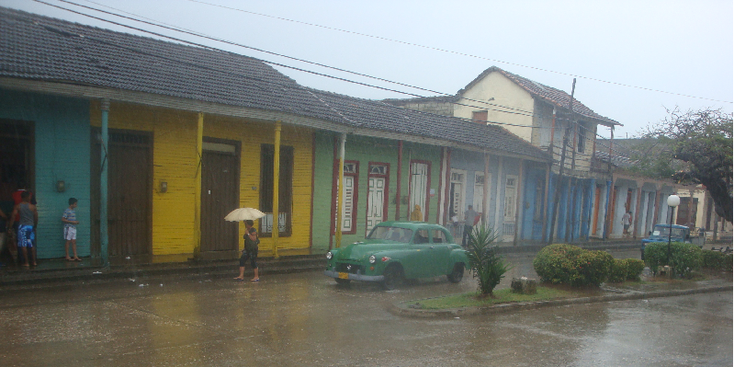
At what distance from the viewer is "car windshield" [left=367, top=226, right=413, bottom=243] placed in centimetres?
1252

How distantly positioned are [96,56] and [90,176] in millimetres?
2700

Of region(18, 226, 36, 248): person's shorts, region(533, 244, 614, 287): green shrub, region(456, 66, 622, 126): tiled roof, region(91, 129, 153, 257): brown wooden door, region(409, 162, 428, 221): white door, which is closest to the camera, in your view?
region(18, 226, 36, 248): person's shorts

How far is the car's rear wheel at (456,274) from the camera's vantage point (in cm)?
1342

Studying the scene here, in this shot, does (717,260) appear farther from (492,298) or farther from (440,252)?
(492,298)

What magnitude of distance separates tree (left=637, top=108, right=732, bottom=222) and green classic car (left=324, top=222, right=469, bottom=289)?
9.45 meters

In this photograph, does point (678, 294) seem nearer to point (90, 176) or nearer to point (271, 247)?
point (271, 247)

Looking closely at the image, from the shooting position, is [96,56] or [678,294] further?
[678,294]

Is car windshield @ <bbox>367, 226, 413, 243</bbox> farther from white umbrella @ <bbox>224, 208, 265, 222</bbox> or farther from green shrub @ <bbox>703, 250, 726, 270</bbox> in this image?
green shrub @ <bbox>703, 250, 726, 270</bbox>

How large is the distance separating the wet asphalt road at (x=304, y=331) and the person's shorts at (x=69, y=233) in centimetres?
160

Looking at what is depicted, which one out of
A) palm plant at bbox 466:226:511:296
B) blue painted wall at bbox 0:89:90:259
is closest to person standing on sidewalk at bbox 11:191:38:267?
blue painted wall at bbox 0:89:90:259

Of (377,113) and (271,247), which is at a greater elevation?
(377,113)

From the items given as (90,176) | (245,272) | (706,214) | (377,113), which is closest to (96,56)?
(90,176)

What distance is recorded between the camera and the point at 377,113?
63.6 feet

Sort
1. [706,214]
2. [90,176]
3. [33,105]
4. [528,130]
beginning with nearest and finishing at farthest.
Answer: [33,105] → [90,176] → [528,130] → [706,214]
